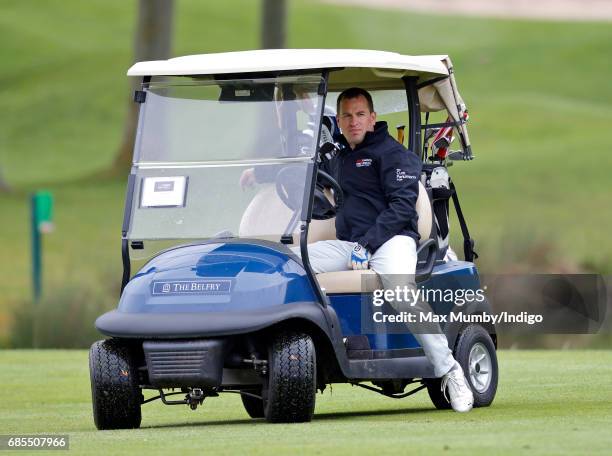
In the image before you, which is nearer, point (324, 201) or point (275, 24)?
point (324, 201)

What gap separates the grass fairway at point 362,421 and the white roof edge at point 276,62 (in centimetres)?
200

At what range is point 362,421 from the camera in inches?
370

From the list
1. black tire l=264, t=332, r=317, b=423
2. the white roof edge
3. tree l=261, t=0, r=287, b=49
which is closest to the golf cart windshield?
the white roof edge

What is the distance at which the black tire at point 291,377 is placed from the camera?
884 cm

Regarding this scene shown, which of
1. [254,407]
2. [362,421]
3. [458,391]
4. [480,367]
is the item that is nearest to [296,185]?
[362,421]

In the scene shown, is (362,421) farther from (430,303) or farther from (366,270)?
(430,303)

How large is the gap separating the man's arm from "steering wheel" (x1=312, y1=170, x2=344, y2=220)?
0.89 ft

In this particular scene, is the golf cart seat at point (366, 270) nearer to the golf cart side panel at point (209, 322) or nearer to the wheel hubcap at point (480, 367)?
the golf cart side panel at point (209, 322)

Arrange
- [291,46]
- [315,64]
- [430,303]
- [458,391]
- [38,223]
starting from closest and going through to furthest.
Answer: [315,64] → [458,391] → [430,303] → [38,223] → [291,46]

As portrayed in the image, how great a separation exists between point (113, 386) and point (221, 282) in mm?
835

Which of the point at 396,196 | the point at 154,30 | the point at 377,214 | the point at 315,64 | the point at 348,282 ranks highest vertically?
the point at 154,30

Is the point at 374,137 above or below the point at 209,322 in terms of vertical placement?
above

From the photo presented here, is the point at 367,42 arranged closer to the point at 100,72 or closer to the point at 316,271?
the point at 100,72

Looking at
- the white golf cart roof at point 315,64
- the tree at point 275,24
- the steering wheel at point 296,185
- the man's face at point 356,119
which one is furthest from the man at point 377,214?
the tree at point 275,24
